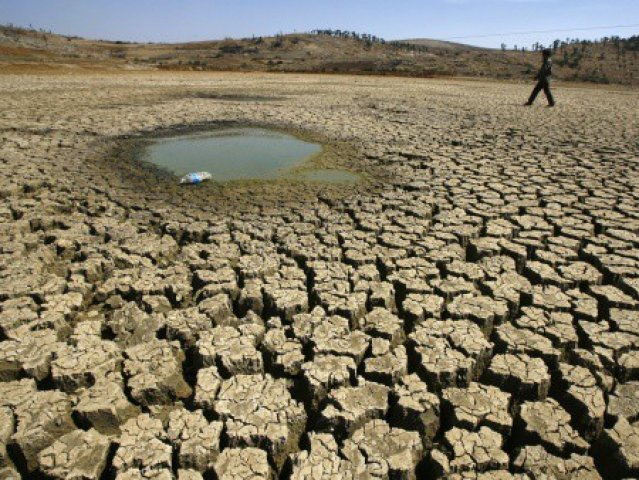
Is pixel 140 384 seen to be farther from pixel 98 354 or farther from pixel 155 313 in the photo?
pixel 155 313

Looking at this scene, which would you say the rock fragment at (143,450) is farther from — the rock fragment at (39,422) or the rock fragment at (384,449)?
the rock fragment at (384,449)

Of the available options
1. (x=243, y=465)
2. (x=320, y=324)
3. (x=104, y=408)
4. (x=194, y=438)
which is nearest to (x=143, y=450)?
(x=194, y=438)

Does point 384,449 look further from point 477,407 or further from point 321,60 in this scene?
point 321,60

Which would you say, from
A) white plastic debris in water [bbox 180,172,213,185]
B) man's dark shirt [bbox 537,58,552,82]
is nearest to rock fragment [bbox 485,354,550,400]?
white plastic debris in water [bbox 180,172,213,185]

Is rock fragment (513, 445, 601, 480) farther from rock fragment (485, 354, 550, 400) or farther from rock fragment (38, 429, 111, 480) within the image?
rock fragment (38, 429, 111, 480)

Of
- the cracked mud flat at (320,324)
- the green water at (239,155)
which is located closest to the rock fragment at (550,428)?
the cracked mud flat at (320,324)

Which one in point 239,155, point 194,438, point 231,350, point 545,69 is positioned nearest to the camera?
point 194,438
